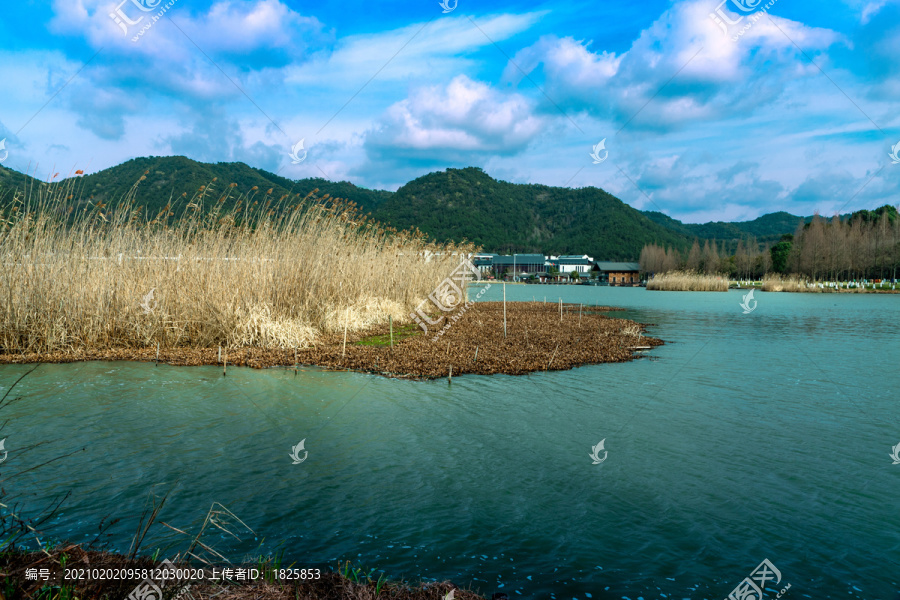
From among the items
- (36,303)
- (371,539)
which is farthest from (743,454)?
(36,303)

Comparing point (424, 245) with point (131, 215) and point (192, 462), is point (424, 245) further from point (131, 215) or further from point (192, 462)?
point (192, 462)

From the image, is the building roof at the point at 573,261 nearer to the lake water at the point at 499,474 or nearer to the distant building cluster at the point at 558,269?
the distant building cluster at the point at 558,269

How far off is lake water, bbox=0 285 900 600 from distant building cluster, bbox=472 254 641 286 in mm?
88610

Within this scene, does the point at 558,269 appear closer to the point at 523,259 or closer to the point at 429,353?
the point at 523,259

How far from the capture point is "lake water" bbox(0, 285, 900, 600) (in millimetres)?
3668

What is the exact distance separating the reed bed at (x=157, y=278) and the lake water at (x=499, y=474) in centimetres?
183

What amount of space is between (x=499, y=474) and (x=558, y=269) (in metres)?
116

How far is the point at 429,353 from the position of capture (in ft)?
39.0

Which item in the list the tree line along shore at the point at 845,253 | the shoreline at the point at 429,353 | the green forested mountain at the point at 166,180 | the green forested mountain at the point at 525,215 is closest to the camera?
the shoreline at the point at 429,353

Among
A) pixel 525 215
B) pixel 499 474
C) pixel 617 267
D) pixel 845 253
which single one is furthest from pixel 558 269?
pixel 499 474

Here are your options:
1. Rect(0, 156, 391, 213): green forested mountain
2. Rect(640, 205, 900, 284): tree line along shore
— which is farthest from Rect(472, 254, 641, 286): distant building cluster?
Rect(0, 156, 391, 213): green forested mountain

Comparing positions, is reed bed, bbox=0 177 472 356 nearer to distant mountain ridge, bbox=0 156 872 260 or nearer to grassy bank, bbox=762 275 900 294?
grassy bank, bbox=762 275 900 294

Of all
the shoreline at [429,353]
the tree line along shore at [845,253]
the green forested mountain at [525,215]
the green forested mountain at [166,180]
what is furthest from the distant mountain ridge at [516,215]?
the shoreline at [429,353]

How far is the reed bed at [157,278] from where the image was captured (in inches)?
416
